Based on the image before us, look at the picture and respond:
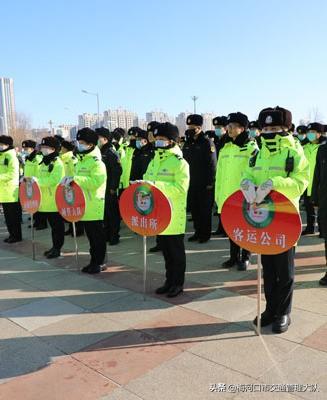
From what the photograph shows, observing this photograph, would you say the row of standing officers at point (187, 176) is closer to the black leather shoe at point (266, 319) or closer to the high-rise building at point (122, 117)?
the black leather shoe at point (266, 319)

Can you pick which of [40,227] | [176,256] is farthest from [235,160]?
[40,227]

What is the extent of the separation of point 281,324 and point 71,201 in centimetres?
356

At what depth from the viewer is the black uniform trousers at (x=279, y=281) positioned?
4.20 m

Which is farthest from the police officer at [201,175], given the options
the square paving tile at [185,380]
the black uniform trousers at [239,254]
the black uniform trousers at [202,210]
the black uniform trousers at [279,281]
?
the square paving tile at [185,380]

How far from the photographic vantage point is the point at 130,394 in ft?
10.8

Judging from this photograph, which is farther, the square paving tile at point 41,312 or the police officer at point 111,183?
the police officer at point 111,183

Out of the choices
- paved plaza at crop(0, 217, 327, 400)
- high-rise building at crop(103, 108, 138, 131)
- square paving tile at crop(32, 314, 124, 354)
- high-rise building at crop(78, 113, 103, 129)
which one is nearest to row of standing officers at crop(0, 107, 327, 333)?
paved plaza at crop(0, 217, 327, 400)

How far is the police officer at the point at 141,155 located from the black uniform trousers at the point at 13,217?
2493mm

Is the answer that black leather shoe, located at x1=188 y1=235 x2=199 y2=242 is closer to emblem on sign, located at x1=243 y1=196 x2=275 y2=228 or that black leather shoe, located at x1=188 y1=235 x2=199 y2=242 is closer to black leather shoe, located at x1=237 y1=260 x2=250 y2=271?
black leather shoe, located at x1=237 y1=260 x2=250 y2=271

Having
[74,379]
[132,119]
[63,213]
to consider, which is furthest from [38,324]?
[132,119]

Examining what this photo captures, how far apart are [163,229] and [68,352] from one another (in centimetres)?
166

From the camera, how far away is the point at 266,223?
12.8 ft

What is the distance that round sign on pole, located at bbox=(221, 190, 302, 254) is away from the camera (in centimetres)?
380

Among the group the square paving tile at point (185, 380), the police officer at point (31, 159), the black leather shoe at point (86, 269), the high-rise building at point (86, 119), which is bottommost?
the square paving tile at point (185, 380)
